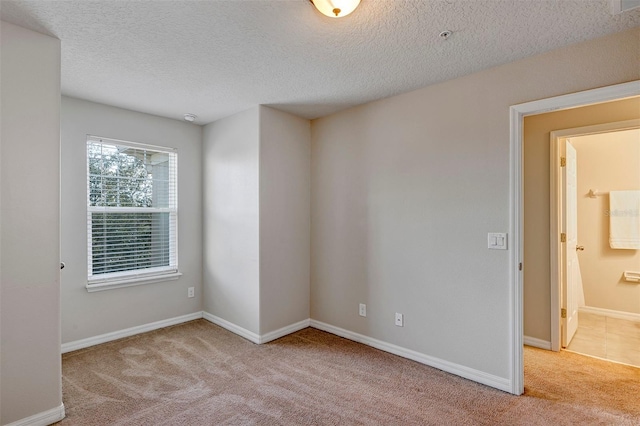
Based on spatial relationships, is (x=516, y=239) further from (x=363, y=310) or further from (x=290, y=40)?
(x=290, y=40)

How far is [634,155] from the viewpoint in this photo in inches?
161

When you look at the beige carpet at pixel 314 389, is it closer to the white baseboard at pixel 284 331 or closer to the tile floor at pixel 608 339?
the white baseboard at pixel 284 331

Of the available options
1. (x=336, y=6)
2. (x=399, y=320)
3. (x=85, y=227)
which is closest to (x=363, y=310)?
(x=399, y=320)

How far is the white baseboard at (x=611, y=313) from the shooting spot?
4.07 metres

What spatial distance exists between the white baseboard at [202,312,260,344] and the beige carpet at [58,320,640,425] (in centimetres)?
14

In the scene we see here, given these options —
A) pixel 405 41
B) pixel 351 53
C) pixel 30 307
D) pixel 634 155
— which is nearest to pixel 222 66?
pixel 351 53

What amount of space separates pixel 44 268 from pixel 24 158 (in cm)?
70

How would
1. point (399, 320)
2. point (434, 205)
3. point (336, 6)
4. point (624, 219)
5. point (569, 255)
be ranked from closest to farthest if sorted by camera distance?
1. point (336, 6)
2. point (434, 205)
3. point (399, 320)
4. point (569, 255)
5. point (624, 219)

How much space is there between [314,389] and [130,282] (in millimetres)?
2375

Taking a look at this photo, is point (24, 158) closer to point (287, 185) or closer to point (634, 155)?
point (287, 185)

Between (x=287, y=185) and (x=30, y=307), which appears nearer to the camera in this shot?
(x=30, y=307)

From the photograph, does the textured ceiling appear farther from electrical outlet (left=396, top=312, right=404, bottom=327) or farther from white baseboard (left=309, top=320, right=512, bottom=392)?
white baseboard (left=309, top=320, right=512, bottom=392)

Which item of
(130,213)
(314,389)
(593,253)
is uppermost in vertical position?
(130,213)

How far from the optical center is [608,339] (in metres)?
3.47
